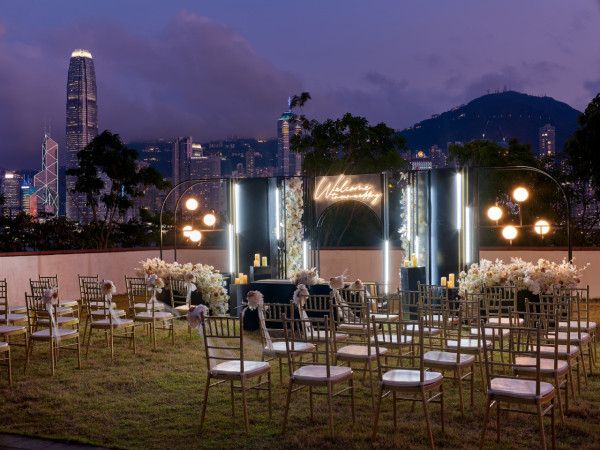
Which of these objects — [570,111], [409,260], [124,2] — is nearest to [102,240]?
[124,2]

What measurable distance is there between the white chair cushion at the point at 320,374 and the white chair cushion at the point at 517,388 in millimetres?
1131

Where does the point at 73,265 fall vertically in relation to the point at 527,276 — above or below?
above

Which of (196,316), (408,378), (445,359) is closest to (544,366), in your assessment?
(445,359)

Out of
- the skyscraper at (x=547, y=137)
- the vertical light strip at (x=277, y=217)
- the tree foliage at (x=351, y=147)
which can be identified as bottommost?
the vertical light strip at (x=277, y=217)

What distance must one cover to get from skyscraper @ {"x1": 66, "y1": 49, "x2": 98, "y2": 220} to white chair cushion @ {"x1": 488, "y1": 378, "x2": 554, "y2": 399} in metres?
36.1

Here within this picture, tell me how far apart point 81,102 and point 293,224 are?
4051 centimetres

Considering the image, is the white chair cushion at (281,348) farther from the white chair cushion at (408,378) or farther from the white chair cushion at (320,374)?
the white chair cushion at (408,378)

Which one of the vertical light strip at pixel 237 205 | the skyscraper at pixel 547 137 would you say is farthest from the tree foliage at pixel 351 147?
the skyscraper at pixel 547 137

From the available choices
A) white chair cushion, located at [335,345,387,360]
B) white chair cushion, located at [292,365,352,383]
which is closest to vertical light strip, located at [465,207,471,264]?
white chair cushion, located at [335,345,387,360]

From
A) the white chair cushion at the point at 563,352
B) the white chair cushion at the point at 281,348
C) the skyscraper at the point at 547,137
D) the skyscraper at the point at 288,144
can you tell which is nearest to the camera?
the white chair cushion at the point at 563,352

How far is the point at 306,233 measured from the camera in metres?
12.2

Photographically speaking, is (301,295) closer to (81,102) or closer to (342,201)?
(342,201)

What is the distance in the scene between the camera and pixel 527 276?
8703mm

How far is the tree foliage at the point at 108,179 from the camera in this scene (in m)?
19.5
